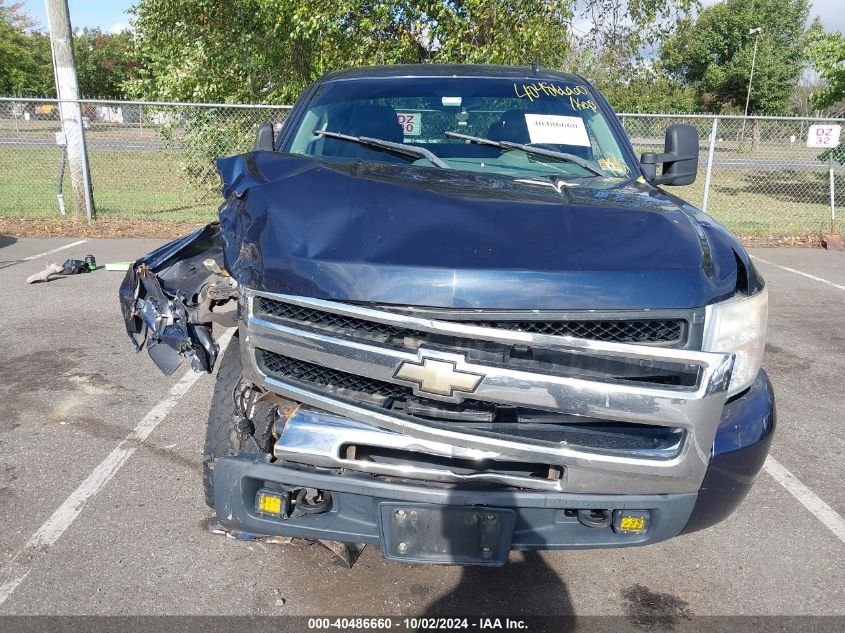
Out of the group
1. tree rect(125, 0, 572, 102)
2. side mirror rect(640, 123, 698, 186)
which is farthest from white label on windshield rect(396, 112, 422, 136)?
tree rect(125, 0, 572, 102)

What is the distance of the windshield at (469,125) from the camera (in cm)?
374

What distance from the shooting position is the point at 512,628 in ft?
9.07

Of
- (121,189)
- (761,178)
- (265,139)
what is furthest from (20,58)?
(265,139)

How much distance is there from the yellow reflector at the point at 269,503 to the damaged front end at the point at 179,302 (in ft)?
3.15

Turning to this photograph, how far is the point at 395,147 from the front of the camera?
12.1ft

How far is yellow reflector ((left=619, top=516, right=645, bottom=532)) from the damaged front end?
5.65 feet

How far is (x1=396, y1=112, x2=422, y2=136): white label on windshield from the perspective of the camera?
3934 mm

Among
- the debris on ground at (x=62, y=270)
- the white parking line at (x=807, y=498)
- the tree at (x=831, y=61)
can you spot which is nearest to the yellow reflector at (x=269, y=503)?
the white parking line at (x=807, y=498)

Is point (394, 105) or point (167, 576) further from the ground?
point (394, 105)

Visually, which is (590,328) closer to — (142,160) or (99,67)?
(142,160)

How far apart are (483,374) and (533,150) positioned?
1.90m

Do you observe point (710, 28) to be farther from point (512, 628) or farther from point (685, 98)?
point (512, 628)

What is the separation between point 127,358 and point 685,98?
140 ft

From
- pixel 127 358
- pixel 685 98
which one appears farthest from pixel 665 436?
pixel 685 98
